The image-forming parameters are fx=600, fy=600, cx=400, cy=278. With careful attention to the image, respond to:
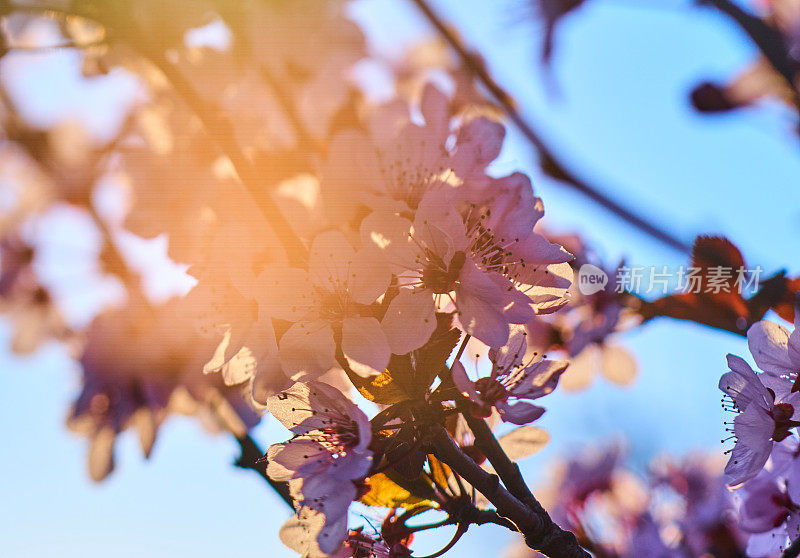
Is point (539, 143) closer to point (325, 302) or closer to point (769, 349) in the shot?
point (769, 349)

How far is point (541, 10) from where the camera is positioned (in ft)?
5.80

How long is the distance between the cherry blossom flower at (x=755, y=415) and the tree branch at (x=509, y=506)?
0.28 metres

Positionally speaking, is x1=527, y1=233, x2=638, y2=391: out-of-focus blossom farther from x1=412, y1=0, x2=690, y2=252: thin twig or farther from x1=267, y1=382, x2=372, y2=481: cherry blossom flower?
x1=267, y1=382, x2=372, y2=481: cherry blossom flower

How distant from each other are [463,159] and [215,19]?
80 centimetres

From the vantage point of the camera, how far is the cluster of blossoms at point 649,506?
1637 mm

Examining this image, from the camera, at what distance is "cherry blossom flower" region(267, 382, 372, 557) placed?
29.5 inches

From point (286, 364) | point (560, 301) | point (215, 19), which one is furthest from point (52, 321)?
point (560, 301)

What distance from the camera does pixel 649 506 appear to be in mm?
2014

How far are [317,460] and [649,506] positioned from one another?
1.63 m

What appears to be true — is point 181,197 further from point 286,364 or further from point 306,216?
point 286,364

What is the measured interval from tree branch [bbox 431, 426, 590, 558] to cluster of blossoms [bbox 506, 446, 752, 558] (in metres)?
0.68

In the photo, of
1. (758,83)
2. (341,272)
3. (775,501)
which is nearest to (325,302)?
(341,272)

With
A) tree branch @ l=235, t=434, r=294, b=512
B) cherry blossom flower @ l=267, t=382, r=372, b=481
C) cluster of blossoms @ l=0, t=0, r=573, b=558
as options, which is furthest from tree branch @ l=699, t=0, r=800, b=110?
tree branch @ l=235, t=434, r=294, b=512

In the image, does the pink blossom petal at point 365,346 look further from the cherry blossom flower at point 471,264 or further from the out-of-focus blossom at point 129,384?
the out-of-focus blossom at point 129,384
